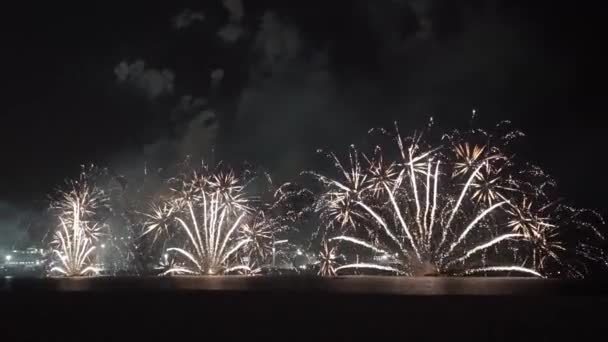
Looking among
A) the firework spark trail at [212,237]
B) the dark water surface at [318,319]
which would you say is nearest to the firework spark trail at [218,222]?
the firework spark trail at [212,237]

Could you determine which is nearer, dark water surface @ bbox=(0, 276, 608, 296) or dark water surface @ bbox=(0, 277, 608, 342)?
dark water surface @ bbox=(0, 277, 608, 342)

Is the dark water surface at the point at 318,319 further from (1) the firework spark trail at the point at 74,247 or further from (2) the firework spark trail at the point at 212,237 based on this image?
(1) the firework spark trail at the point at 74,247

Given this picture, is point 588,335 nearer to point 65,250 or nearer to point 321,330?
point 321,330

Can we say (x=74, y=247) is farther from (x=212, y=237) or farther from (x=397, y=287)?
(x=397, y=287)

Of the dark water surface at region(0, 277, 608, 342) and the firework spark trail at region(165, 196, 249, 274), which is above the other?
the firework spark trail at region(165, 196, 249, 274)

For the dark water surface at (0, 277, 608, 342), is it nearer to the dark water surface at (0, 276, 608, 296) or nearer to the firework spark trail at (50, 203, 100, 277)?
the dark water surface at (0, 276, 608, 296)

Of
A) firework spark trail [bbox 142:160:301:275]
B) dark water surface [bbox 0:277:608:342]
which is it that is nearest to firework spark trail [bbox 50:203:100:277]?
firework spark trail [bbox 142:160:301:275]

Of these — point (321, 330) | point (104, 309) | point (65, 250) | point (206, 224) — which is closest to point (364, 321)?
point (321, 330)

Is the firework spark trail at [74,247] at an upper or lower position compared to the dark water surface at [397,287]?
upper

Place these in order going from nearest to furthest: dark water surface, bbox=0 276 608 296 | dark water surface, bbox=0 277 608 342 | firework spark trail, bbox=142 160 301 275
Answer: dark water surface, bbox=0 277 608 342, dark water surface, bbox=0 276 608 296, firework spark trail, bbox=142 160 301 275

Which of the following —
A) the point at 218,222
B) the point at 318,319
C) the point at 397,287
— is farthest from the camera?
the point at 218,222

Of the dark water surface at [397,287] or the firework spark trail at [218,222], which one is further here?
the firework spark trail at [218,222]

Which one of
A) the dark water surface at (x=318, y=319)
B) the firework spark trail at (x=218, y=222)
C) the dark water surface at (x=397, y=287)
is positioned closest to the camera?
the dark water surface at (x=318, y=319)

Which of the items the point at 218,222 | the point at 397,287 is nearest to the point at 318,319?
the point at 397,287
